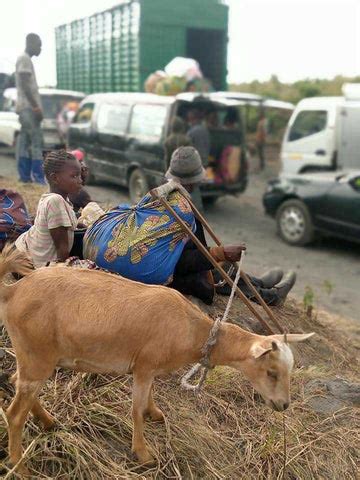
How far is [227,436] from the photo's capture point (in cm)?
334

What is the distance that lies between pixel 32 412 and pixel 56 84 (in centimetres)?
1757

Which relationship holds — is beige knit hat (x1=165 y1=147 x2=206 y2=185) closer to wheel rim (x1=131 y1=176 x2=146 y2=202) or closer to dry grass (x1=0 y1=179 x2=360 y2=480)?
dry grass (x1=0 y1=179 x2=360 y2=480)

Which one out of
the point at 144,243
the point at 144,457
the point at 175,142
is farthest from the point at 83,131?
the point at 144,457

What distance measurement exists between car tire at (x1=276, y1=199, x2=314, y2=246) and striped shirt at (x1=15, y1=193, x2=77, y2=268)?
6.33 metres

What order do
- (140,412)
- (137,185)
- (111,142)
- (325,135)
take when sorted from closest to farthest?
(140,412) → (137,185) → (111,142) → (325,135)

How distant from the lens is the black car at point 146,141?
410 inches

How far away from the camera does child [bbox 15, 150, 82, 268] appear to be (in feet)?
11.9

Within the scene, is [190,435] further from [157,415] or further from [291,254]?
[291,254]

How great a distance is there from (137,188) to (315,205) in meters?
3.38

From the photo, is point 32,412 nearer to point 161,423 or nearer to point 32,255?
point 161,423

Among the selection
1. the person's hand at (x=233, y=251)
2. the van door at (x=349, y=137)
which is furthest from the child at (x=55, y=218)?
the van door at (x=349, y=137)

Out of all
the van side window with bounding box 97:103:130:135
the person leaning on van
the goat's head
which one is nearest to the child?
the goat's head

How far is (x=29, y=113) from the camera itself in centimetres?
819

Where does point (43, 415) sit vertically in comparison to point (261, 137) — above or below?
below
